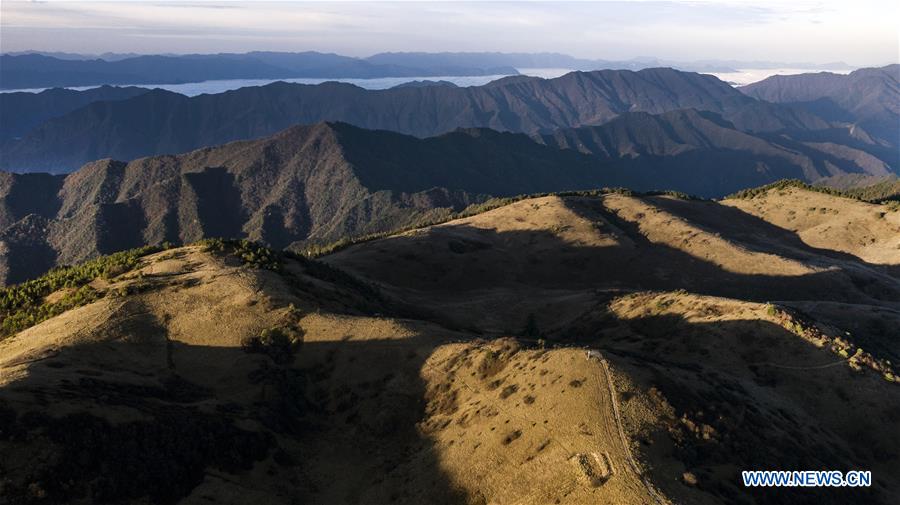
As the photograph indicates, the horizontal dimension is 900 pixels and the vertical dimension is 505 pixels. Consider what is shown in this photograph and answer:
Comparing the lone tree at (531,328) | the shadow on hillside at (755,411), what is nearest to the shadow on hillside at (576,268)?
the lone tree at (531,328)

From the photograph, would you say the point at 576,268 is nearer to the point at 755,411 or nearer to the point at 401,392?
the point at 755,411

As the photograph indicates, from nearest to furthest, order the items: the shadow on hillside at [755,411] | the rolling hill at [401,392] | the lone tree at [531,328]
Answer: the rolling hill at [401,392]
the shadow on hillside at [755,411]
the lone tree at [531,328]

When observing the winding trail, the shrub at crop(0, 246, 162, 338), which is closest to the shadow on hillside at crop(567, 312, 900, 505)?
the winding trail

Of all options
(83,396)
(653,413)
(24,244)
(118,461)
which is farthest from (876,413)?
(24,244)

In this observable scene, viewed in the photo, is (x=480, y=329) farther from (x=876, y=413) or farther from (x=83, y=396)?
(x=83, y=396)

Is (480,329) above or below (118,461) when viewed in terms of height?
below

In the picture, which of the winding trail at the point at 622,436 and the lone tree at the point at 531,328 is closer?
the winding trail at the point at 622,436

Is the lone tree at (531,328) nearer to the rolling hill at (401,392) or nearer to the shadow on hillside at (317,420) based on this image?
the rolling hill at (401,392)

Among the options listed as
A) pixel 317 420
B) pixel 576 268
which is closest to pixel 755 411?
pixel 317 420
